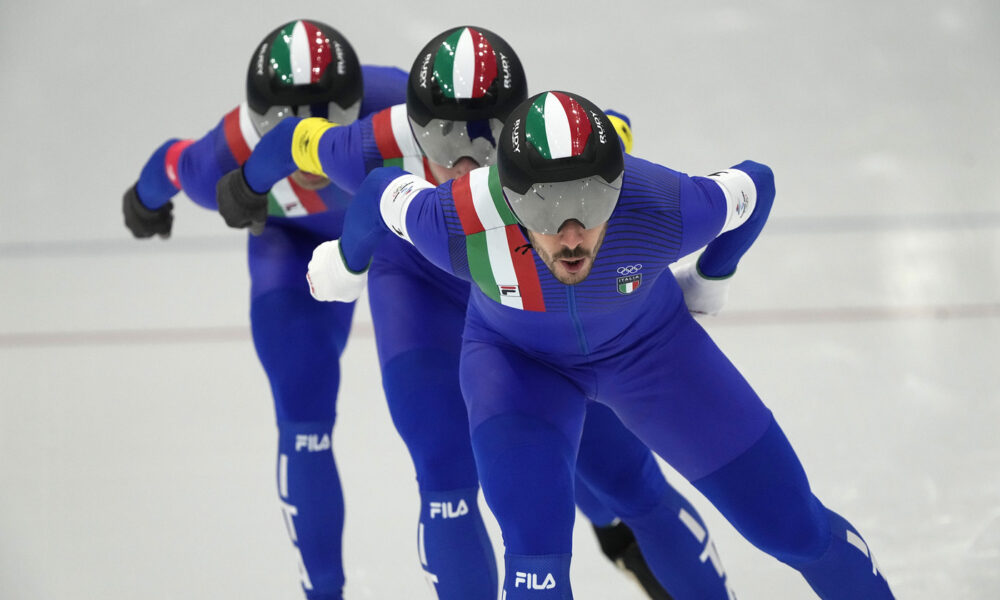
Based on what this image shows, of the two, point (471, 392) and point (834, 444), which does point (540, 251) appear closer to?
point (471, 392)

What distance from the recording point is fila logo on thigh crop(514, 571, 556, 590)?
2.68 meters

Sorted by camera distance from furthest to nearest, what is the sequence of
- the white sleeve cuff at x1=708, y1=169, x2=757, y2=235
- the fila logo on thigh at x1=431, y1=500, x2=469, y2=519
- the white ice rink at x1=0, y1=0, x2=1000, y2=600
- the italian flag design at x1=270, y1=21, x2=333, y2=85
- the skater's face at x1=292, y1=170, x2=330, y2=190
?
the white ice rink at x1=0, y1=0, x2=1000, y2=600, the skater's face at x1=292, y1=170, x2=330, y2=190, the italian flag design at x1=270, y1=21, x2=333, y2=85, the fila logo on thigh at x1=431, y1=500, x2=469, y2=519, the white sleeve cuff at x1=708, y1=169, x2=757, y2=235

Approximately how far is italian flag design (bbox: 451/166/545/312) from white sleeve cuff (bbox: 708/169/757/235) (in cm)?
52

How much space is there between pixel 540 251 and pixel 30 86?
20.2 ft

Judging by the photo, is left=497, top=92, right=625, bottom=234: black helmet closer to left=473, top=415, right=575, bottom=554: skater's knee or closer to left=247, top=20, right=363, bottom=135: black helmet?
left=473, top=415, right=575, bottom=554: skater's knee

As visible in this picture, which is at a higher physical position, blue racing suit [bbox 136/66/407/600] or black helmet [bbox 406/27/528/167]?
black helmet [bbox 406/27/528/167]

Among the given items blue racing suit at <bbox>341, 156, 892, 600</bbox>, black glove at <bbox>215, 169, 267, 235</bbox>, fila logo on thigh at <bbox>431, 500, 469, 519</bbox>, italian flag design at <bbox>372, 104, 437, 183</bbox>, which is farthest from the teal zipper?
black glove at <bbox>215, 169, 267, 235</bbox>

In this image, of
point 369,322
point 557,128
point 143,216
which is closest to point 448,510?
point 557,128

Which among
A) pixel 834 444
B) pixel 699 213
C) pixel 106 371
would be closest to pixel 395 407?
pixel 699 213

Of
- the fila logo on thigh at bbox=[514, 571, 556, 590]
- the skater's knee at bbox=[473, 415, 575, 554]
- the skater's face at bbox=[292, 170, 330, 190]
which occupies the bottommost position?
the fila logo on thigh at bbox=[514, 571, 556, 590]

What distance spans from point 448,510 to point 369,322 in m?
2.87

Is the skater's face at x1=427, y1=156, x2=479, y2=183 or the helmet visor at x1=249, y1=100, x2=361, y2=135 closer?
the skater's face at x1=427, y1=156, x2=479, y2=183

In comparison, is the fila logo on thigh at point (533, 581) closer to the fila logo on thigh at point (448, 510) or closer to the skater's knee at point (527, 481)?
the skater's knee at point (527, 481)

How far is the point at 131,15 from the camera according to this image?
8.05m
